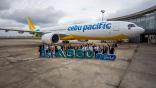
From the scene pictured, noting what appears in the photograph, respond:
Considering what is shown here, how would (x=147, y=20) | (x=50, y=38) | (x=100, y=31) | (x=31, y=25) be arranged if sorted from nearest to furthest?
(x=100, y=31), (x=50, y=38), (x=147, y=20), (x=31, y=25)

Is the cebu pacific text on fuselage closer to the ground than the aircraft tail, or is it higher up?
closer to the ground

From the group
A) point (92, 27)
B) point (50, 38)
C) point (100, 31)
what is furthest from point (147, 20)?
point (50, 38)

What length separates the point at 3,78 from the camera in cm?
589

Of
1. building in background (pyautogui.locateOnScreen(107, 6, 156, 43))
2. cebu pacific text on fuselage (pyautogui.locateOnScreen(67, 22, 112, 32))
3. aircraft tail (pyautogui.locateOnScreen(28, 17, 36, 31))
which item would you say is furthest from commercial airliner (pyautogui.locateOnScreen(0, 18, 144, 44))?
building in background (pyautogui.locateOnScreen(107, 6, 156, 43))

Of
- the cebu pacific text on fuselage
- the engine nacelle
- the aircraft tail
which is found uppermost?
the aircraft tail

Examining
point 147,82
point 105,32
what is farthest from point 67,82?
point 105,32

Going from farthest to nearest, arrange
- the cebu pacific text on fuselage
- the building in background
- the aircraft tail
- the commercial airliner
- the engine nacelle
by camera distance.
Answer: the aircraft tail → the building in background → the engine nacelle → the cebu pacific text on fuselage → the commercial airliner

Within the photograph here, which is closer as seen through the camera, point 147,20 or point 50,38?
point 50,38

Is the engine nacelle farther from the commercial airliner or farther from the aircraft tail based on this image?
the aircraft tail

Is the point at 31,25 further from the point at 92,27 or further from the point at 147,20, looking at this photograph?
the point at 147,20

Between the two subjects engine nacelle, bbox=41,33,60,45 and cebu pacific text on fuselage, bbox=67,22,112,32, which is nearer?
cebu pacific text on fuselage, bbox=67,22,112,32

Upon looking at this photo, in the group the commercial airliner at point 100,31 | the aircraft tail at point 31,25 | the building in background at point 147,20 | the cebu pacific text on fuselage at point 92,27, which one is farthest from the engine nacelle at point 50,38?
the building in background at point 147,20

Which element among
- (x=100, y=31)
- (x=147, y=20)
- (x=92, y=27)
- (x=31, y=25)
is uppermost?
(x=147, y=20)

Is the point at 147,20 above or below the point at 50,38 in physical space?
above
